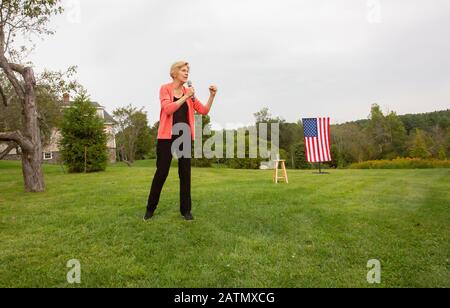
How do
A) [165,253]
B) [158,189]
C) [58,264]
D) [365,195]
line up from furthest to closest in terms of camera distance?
[365,195] → [158,189] → [165,253] → [58,264]

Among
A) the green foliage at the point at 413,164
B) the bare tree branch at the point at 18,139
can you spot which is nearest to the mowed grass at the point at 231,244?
the bare tree branch at the point at 18,139

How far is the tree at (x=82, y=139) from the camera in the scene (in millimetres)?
17422

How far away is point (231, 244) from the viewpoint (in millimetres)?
3422

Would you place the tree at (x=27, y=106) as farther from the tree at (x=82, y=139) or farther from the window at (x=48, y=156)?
the window at (x=48, y=156)

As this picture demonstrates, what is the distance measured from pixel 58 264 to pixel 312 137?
11.9 m

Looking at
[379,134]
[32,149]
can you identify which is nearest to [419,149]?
[379,134]

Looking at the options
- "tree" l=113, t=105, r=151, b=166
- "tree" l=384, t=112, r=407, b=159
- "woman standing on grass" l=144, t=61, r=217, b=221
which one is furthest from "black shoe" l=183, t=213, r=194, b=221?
"tree" l=384, t=112, r=407, b=159

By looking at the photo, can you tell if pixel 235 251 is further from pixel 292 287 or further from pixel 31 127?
pixel 31 127

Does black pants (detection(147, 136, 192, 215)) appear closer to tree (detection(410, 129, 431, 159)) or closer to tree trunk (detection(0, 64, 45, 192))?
tree trunk (detection(0, 64, 45, 192))

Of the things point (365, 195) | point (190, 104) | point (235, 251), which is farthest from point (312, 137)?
point (235, 251)

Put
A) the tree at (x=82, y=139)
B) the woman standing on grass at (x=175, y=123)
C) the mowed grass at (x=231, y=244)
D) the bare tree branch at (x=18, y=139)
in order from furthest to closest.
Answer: the tree at (x=82, y=139)
the bare tree branch at (x=18, y=139)
the woman standing on grass at (x=175, y=123)
the mowed grass at (x=231, y=244)

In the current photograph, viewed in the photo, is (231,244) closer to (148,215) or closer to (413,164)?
(148,215)

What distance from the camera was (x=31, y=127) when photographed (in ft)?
30.6

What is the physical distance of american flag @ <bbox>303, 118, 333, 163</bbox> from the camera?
42.9 ft
